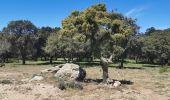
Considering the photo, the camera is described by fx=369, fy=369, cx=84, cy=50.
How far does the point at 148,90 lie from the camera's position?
34.5 metres

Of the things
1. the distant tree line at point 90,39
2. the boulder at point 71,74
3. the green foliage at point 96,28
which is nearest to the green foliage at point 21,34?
the distant tree line at point 90,39

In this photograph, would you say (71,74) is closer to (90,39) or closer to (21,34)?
(90,39)

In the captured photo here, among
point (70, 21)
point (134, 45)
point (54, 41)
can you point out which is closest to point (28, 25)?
point (54, 41)

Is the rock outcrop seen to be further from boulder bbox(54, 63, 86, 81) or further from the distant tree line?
the distant tree line

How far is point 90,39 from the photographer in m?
38.4

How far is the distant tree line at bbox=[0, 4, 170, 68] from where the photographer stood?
124 feet

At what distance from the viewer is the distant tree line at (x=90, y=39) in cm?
3766

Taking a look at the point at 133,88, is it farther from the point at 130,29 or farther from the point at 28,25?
the point at 28,25

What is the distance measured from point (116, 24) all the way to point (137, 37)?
4127cm

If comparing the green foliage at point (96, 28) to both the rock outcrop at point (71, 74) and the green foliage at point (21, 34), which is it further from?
the green foliage at point (21, 34)

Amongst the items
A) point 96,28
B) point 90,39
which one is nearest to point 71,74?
point 90,39

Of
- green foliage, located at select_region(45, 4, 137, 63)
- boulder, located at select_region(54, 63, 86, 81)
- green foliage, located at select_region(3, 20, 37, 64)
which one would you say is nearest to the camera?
green foliage, located at select_region(45, 4, 137, 63)

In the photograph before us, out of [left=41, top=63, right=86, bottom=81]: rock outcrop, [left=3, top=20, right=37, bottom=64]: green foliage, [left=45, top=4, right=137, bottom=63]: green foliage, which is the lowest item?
[left=41, top=63, right=86, bottom=81]: rock outcrop


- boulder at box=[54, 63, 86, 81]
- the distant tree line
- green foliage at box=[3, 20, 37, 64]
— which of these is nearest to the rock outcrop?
boulder at box=[54, 63, 86, 81]
